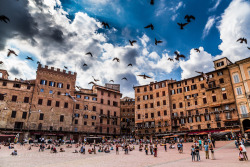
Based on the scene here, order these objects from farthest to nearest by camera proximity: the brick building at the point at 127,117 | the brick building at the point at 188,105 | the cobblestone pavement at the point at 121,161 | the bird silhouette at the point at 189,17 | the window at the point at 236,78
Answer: the brick building at the point at 127,117, the brick building at the point at 188,105, the window at the point at 236,78, the bird silhouette at the point at 189,17, the cobblestone pavement at the point at 121,161

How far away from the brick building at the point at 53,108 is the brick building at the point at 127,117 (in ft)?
49.4

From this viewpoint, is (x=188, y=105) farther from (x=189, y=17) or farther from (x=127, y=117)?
(x=189, y=17)

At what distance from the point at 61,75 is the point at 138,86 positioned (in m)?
23.7

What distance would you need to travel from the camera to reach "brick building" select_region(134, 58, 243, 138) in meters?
42.4

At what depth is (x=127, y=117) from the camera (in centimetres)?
7331

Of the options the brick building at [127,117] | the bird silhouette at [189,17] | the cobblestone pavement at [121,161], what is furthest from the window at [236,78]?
the brick building at [127,117]

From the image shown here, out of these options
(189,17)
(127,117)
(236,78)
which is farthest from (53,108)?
(236,78)

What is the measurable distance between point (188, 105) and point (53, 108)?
35.7 meters

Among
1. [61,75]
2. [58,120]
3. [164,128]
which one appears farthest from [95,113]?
[164,128]

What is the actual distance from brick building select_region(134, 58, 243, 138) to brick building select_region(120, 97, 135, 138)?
1765cm

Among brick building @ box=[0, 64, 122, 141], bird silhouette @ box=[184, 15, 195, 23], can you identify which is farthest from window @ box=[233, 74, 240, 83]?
brick building @ box=[0, 64, 122, 141]

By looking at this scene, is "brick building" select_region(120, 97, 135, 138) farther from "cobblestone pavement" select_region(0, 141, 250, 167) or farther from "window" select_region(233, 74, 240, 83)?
"cobblestone pavement" select_region(0, 141, 250, 167)

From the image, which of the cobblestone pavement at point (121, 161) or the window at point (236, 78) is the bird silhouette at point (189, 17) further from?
the window at point (236, 78)

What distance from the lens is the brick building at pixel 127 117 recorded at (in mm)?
71250
